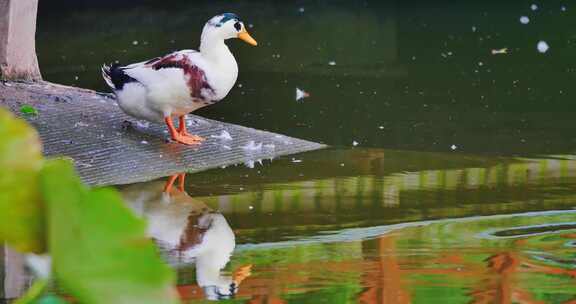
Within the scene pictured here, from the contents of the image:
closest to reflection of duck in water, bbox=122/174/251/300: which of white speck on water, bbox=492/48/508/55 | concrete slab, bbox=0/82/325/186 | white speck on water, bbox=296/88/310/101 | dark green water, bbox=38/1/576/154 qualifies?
concrete slab, bbox=0/82/325/186

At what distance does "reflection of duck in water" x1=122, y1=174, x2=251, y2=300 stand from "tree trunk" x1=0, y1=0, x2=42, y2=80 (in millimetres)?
1625

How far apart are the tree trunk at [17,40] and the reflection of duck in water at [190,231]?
1.62 m

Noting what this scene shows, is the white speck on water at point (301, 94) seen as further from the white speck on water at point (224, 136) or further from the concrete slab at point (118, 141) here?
the white speck on water at point (224, 136)

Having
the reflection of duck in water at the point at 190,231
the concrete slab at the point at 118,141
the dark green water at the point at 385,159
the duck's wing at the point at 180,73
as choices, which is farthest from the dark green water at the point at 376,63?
the reflection of duck in water at the point at 190,231

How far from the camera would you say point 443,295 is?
3137mm

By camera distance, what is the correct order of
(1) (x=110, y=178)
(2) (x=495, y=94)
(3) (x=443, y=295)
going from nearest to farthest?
(3) (x=443, y=295), (1) (x=110, y=178), (2) (x=495, y=94)

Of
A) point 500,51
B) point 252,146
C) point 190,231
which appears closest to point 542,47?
point 500,51

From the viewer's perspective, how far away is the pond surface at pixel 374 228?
3.25 m

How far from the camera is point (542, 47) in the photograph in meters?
8.28

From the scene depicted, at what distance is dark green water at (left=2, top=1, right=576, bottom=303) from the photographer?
3412 mm

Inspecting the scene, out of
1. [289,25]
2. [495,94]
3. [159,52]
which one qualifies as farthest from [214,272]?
[289,25]

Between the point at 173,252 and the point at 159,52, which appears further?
the point at 159,52

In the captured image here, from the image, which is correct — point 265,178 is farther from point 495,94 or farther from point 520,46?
point 520,46

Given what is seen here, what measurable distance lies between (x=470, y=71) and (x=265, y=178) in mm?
3077
